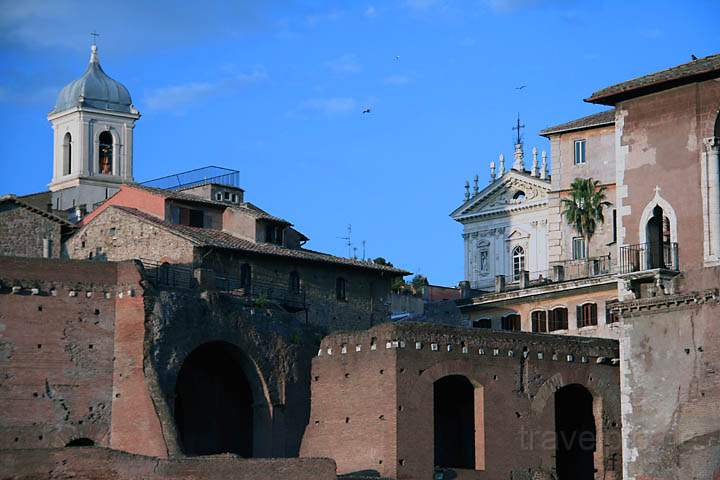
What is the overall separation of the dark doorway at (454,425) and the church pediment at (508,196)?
26382mm

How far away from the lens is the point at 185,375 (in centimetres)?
6184

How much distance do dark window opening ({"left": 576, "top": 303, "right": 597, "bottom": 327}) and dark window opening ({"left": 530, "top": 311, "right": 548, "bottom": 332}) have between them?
6.25ft

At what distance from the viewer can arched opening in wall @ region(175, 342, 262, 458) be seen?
202 feet

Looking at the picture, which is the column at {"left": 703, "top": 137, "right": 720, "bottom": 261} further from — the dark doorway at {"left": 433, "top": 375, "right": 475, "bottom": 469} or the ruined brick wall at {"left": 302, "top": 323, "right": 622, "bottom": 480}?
the dark doorway at {"left": 433, "top": 375, "right": 475, "bottom": 469}

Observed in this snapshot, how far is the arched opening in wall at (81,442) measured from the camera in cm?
5750

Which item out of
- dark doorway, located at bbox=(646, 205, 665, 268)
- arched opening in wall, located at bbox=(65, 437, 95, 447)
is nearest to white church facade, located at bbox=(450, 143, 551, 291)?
dark doorway, located at bbox=(646, 205, 665, 268)

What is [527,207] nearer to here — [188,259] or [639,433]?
[188,259]

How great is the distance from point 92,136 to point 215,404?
23.8 m

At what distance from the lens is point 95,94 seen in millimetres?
83375

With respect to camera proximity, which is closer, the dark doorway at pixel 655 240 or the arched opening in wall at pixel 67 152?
the dark doorway at pixel 655 240

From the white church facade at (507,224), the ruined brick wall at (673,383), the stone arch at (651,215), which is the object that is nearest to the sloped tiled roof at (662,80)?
the stone arch at (651,215)

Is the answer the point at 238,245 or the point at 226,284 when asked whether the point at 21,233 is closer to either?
the point at 238,245

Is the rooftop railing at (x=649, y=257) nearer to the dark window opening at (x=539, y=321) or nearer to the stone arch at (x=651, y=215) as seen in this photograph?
the stone arch at (x=651, y=215)

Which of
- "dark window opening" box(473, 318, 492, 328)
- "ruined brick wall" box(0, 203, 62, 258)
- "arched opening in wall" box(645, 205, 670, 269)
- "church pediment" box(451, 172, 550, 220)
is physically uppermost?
"church pediment" box(451, 172, 550, 220)
